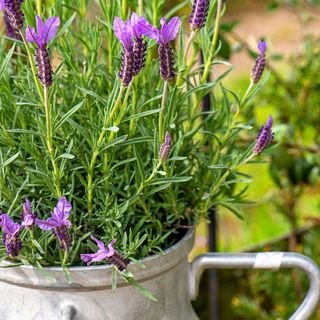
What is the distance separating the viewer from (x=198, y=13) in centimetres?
61

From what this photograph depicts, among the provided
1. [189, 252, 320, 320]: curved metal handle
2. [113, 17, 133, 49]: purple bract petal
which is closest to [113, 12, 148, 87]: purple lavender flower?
[113, 17, 133, 49]: purple bract petal

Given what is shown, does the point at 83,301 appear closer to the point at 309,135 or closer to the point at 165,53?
the point at 165,53

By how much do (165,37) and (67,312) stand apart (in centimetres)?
24

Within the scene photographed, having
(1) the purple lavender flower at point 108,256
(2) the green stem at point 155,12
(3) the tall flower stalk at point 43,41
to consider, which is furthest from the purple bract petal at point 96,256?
(2) the green stem at point 155,12

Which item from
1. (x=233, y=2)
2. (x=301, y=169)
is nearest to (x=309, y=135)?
(x=301, y=169)

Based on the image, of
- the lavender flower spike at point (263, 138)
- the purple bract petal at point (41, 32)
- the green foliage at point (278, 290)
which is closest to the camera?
the purple bract petal at point (41, 32)

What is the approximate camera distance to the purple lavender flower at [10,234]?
59 centimetres

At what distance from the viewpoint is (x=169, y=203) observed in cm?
71

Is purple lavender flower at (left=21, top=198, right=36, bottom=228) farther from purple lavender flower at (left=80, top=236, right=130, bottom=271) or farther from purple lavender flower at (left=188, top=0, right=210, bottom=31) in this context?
purple lavender flower at (left=188, top=0, right=210, bottom=31)

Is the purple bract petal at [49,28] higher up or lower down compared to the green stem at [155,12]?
lower down

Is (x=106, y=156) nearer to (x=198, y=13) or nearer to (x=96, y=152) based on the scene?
(x=96, y=152)

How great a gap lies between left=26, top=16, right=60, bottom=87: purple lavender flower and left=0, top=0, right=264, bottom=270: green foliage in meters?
0.07

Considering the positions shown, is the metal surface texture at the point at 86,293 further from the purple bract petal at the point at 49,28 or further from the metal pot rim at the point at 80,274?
the purple bract petal at the point at 49,28

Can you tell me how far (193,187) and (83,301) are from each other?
17 cm
